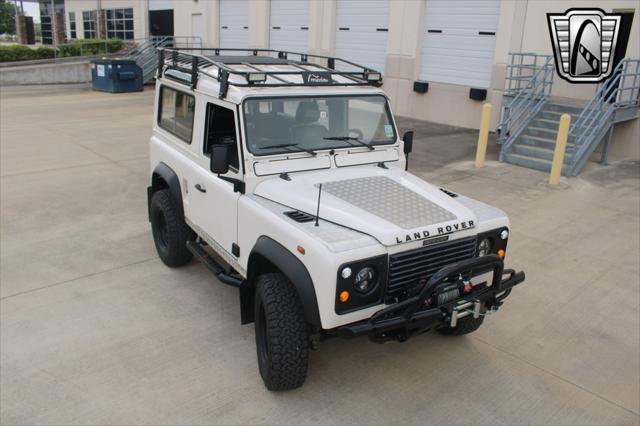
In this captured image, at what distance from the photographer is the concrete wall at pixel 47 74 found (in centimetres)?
2295

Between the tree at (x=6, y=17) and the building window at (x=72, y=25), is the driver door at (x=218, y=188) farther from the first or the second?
the tree at (x=6, y=17)

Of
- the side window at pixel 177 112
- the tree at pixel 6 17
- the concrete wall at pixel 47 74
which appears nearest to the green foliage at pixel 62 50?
the concrete wall at pixel 47 74

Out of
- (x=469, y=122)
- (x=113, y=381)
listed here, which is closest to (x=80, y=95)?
(x=469, y=122)

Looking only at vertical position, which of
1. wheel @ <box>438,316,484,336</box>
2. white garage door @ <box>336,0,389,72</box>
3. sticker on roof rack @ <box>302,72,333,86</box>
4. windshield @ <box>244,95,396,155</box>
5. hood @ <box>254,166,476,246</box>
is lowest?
wheel @ <box>438,316,484,336</box>

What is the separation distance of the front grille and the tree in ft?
230

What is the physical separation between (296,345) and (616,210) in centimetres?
673

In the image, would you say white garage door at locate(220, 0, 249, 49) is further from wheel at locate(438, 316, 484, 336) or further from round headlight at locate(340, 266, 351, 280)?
round headlight at locate(340, 266, 351, 280)

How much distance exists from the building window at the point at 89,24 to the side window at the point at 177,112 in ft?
107

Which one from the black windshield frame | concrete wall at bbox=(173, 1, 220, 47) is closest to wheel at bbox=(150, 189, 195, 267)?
the black windshield frame

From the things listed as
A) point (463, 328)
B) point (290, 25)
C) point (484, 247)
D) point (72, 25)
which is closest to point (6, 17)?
point (72, 25)

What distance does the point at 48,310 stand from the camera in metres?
5.00

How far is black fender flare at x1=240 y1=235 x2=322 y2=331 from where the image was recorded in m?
3.47

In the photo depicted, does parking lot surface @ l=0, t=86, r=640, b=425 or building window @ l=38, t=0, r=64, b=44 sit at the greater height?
building window @ l=38, t=0, r=64, b=44

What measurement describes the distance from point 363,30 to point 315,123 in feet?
45.8
